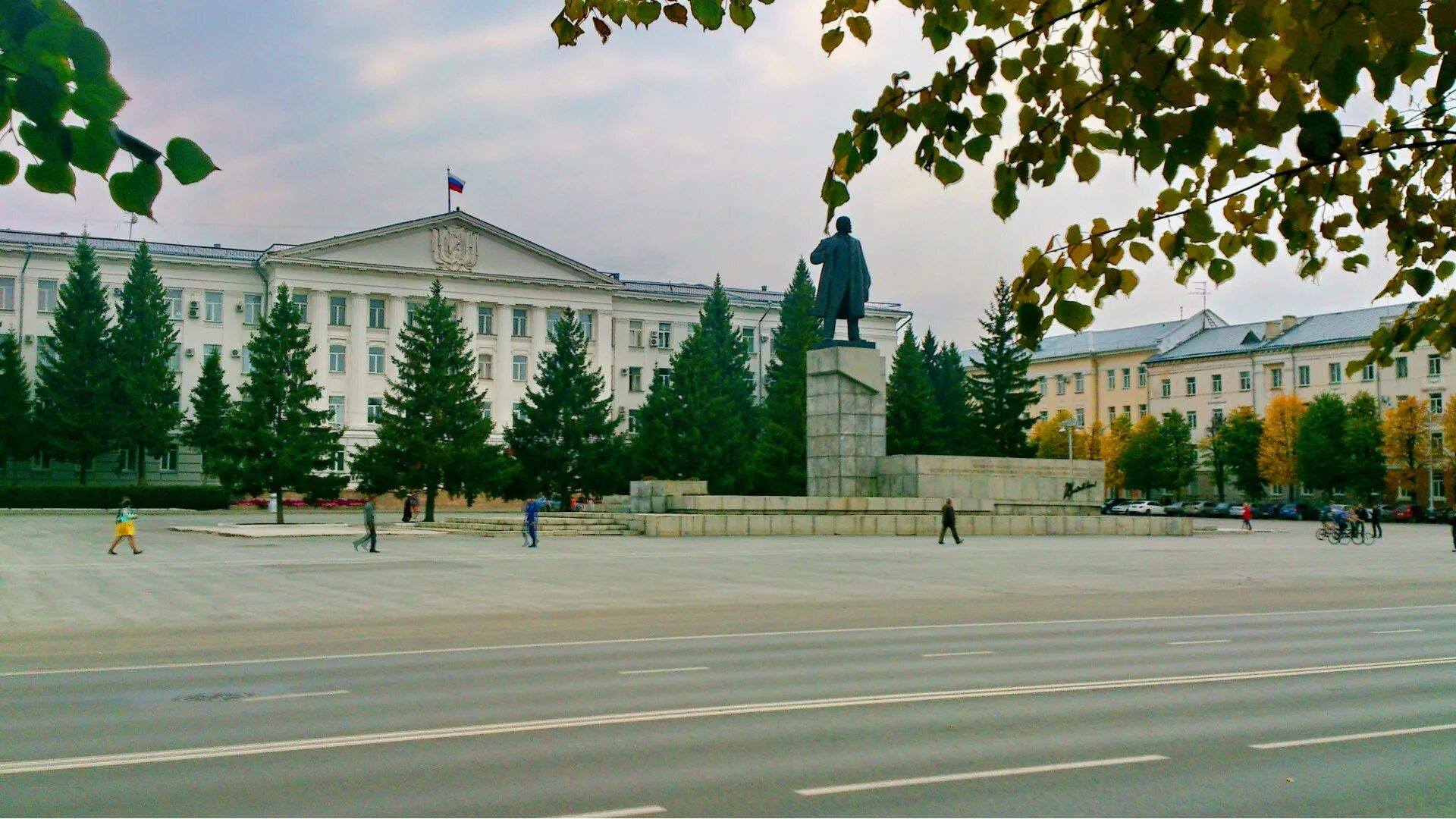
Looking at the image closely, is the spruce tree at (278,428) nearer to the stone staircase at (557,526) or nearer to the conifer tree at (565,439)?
the stone staircase at (557,526)

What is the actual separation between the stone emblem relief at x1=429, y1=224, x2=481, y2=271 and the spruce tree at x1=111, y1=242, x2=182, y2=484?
53.2 ft

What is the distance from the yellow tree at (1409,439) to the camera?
76125 mm

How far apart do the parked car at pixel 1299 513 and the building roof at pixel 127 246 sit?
65.6 m

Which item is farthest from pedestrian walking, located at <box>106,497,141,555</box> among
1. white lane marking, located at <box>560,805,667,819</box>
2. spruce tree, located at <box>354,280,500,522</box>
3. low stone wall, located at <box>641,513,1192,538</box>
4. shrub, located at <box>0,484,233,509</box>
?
shrub, located at <box>0,484,233,509</box>

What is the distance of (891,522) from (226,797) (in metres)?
33.2

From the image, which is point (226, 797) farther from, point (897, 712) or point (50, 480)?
point (50, 480)

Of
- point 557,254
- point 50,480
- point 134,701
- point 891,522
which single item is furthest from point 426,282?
point 134,701

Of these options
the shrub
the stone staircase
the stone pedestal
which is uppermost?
the stone pedestal

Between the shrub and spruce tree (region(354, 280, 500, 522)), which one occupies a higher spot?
spruce tree (region(354, 280, 500, 522))

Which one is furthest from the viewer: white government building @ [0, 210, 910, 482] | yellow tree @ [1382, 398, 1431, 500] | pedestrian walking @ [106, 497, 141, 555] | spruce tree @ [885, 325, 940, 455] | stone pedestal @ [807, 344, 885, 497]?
yellow tree @ [1382, 398, 1431, 500]

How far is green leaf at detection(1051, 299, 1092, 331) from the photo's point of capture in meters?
4.91

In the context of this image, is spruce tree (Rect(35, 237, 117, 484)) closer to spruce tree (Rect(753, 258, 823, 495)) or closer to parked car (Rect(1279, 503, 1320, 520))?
Answer: spruce tree (Rect(753, 258, 823, 495))

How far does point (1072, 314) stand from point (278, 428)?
4904 centimetres

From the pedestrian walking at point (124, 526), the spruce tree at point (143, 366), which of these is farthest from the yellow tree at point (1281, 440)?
the pedestrian walking at point (124, 526)
